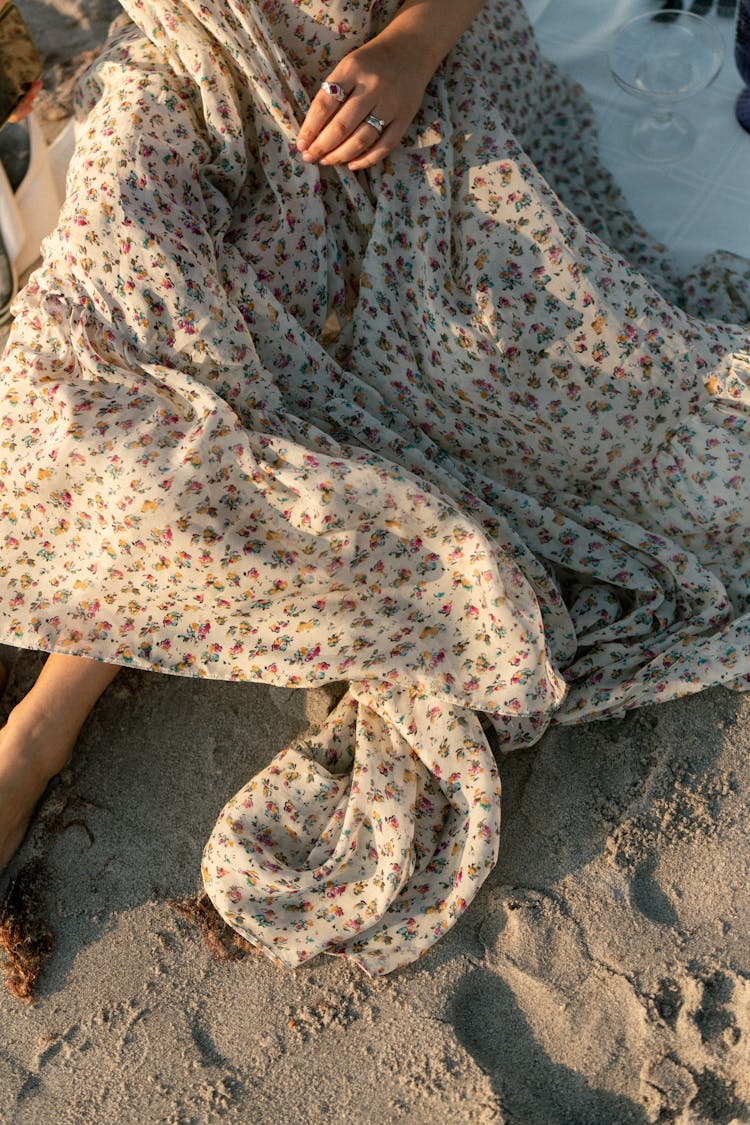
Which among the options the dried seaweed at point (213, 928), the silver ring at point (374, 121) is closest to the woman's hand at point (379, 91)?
the silver ring at point (374, 121)

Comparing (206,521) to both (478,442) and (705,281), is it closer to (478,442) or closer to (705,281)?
(478,442)

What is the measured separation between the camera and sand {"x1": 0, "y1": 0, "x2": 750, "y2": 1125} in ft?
4.73

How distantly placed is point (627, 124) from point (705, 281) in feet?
1.67

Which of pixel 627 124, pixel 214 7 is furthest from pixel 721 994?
pixel 627 124

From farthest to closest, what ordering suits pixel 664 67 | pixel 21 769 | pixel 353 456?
1. pixel 664 67
2. pixel 21 769
3. pixel 353 456

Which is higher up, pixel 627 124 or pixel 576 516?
pixel 627 124

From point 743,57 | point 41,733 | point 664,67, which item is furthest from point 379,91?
point 41,733

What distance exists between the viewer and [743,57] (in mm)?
2160

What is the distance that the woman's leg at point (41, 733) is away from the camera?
64.0 inches

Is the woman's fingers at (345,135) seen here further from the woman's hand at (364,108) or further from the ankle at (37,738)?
the ankle at (37,738)

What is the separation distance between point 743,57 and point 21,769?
191 centimetres

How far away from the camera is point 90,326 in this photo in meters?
1.46

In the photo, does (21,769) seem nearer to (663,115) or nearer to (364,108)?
(364,108)

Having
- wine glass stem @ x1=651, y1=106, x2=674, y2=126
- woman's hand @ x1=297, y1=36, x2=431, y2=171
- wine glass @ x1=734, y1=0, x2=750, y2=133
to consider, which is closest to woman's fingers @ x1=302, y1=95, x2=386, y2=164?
woman's hand @ x1=297, y1=36, x2=431, y2=171
